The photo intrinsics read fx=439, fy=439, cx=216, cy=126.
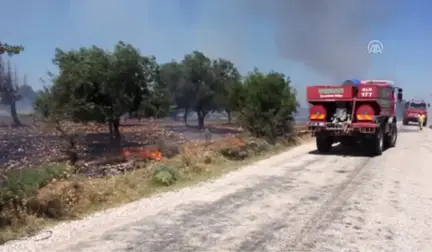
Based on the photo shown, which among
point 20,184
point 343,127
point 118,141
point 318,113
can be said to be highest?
point 318,113

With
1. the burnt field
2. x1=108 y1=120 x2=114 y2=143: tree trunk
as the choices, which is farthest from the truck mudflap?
x1=108 y1=120 x2=114 y2=143: tree trunk

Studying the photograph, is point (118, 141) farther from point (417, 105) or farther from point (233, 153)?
point (417, 105)

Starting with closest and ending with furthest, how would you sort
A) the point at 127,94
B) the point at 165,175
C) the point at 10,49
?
the point at 10,49, the point at 165,175, the point at 127,94

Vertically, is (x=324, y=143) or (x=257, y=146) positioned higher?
(x=324, y=143)

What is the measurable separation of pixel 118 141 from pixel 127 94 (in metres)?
3.46

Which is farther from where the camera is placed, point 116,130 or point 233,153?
point 116,130

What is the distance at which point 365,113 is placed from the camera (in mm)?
15961

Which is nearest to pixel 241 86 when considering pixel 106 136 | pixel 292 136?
pixel 292 136

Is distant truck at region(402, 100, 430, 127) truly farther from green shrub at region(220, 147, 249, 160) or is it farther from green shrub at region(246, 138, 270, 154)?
green shrub at region(220, 147, 249, 160)

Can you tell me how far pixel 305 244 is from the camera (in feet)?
18.5

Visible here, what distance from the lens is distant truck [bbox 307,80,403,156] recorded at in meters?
16.0

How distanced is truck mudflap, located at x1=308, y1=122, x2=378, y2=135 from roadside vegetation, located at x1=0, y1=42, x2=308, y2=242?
2.17 m

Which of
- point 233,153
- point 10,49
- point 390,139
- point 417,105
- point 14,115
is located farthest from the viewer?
point 14,115

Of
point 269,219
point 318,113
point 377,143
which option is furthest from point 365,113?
point 269,219
